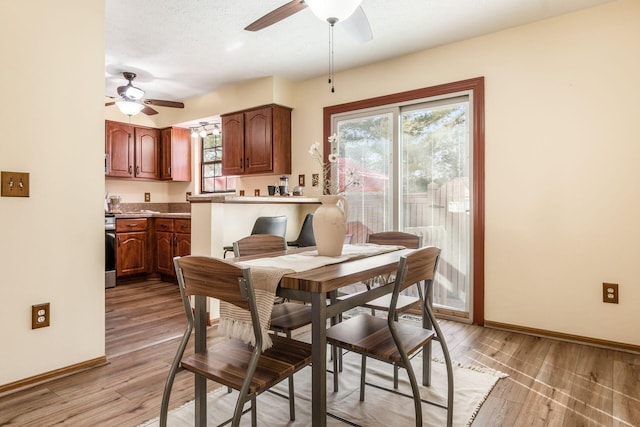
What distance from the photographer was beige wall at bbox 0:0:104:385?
6.56 ft

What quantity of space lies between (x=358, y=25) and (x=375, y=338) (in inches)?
72.3

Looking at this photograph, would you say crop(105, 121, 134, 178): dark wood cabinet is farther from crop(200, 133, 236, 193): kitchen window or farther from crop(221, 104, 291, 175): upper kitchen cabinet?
crop(221, 104, 291, 175): upper kitchen cabinet

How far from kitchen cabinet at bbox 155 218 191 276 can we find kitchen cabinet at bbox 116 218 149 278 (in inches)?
6.3

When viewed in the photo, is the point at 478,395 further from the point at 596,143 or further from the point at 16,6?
the point at 16,6

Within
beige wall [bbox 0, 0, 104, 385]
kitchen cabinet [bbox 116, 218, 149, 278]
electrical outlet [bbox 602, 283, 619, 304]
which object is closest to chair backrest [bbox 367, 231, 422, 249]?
electrical outlet [bbox 602, 283, 619, 304]

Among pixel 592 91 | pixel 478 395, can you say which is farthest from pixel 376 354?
pixel 592 91

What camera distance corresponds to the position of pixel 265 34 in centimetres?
321

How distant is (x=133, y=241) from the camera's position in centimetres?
488

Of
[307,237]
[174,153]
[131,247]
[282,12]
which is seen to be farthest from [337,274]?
[174,153]

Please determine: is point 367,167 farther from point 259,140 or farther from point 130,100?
point 130,100

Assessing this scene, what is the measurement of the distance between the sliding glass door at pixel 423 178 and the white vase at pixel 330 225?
4.11 ft

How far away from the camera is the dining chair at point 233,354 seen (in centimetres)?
122

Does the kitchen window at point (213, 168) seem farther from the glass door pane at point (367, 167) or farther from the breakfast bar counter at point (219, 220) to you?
the glass door pane at point (367, 167)

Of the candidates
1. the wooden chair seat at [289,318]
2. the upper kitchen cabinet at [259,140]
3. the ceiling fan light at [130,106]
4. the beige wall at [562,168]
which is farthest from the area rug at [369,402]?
the ceiling fan light at [130,106]
